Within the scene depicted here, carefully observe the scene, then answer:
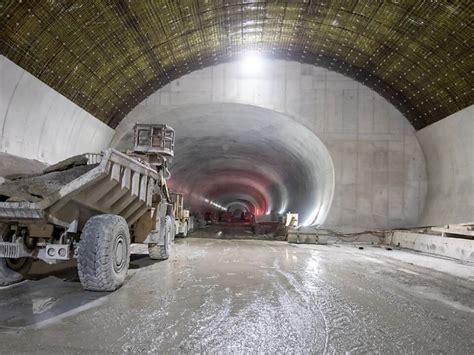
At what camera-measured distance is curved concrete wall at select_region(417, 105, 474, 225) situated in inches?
458

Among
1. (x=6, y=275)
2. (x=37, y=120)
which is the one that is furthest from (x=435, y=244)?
(x=37, y=120)

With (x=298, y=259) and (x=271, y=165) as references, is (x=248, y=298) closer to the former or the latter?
(x=298, y=259)

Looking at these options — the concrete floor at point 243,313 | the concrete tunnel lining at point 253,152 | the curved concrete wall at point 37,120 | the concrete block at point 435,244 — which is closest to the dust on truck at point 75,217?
the concrete floor at point 243,313

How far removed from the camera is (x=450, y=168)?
12977 millimetres

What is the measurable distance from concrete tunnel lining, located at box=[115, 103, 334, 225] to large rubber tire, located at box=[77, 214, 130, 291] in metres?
9.96

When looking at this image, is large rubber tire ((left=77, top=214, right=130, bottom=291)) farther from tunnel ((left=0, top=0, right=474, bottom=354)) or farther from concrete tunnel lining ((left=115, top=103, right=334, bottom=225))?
concrete tunnel lining ((left=115, top=103, right=334, bottom=225))

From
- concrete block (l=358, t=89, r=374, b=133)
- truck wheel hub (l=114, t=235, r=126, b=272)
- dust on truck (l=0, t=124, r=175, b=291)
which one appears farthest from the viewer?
concrete block (l=358, t=89, r=374, b=133)

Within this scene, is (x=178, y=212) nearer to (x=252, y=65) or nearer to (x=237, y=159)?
(x=252, y=65)

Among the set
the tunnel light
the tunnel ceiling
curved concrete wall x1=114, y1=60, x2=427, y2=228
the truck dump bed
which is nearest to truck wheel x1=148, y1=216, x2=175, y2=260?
the truck dump bed

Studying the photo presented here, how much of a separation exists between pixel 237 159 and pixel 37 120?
1490 centimetres

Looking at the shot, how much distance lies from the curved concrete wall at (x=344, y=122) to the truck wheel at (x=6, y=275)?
378 inches

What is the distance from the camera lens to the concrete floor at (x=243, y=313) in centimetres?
324

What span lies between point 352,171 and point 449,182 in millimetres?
3195

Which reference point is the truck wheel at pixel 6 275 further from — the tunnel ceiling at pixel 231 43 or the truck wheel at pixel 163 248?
the tunnel ceiling at pixel 231 43
